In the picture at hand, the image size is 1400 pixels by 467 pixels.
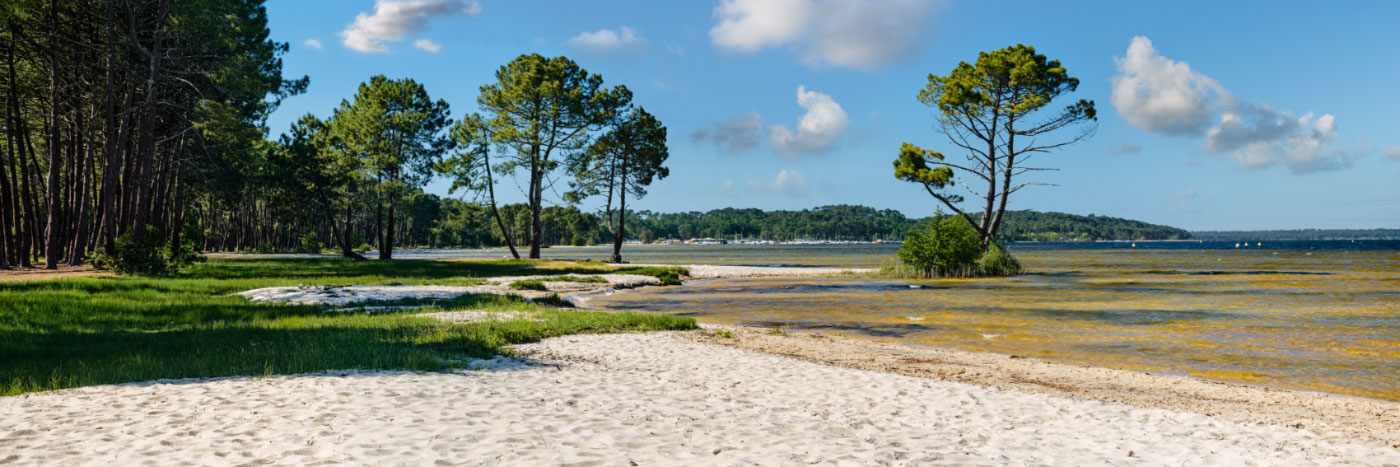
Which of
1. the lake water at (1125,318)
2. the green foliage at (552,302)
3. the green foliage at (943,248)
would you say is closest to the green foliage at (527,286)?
the lake water at (1125,318)

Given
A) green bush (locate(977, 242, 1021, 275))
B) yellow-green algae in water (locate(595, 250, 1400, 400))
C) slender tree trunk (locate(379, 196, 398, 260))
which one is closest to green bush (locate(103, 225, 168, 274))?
yellow-green algae in water (locate(595, 250, 1400, 400))

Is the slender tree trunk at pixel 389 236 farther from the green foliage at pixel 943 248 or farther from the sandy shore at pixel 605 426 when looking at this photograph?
the sandy shore at pixel 605 426

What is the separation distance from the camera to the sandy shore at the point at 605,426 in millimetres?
6289

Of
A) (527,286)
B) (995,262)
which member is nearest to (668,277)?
(527,286)

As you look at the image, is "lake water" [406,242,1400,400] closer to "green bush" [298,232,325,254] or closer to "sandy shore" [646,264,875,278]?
"sandy shore" [646,264,875,278]

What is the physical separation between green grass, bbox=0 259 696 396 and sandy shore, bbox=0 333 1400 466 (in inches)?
43.2

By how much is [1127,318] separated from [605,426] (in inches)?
812

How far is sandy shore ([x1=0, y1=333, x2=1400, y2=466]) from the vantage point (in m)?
6.29

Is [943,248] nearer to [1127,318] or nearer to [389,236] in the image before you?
[1127,318]

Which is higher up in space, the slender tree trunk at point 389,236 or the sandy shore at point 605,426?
the slender tree trunk at point 389,236

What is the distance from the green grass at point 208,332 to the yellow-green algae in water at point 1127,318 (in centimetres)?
696

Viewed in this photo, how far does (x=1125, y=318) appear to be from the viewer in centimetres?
2266

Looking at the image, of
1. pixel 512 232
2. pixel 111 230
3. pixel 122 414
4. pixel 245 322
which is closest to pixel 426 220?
pixel 512 232

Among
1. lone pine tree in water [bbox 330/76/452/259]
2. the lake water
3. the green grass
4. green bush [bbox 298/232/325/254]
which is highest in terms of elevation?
lone pine tree in water [bbox 330/76/452/259]
